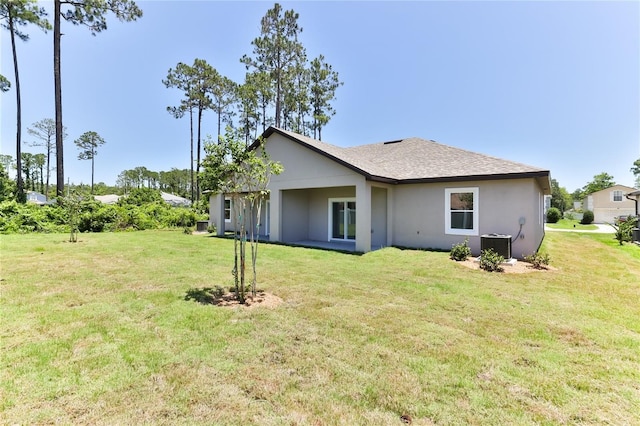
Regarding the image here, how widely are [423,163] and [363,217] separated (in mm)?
4507

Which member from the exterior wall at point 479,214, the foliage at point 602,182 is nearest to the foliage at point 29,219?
the exterior wall at point 479,214

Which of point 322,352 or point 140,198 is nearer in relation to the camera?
point 322,352

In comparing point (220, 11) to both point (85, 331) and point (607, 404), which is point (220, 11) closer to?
point (85, 331)

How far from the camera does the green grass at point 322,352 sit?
2.52 meters

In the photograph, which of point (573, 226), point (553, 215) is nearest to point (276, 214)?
point (573, 226)

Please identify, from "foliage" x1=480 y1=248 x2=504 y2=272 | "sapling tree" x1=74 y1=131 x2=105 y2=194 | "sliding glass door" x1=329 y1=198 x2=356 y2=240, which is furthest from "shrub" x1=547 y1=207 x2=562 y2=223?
"sapling tree" x1=74 y1=131 x2=105 y2=194

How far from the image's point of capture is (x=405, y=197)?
12438mm

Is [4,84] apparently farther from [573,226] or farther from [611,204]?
[611,204]

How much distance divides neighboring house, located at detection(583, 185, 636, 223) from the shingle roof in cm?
3678

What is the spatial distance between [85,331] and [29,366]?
0.87 metres

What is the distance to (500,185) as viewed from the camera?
10391 millimetres

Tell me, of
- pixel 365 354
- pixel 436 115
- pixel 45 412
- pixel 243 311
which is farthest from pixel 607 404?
pixel 436 115

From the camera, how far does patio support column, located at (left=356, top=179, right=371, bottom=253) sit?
436 inches

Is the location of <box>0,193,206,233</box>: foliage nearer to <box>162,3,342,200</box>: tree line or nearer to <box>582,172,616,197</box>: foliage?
<box>162,3,342,200</box>: tree line
